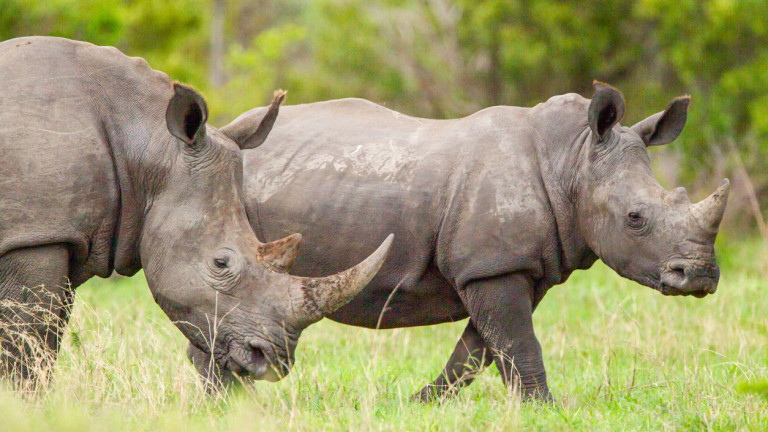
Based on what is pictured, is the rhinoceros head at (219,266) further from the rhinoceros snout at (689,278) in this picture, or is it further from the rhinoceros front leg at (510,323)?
the rhinoceros snout at (689,278)

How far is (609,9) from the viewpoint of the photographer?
1708 centimetres

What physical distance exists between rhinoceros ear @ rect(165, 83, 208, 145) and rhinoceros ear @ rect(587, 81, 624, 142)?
2.14 m

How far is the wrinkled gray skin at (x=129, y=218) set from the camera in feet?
16.4

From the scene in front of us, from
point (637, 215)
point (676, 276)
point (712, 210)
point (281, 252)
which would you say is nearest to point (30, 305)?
point (281, 252)

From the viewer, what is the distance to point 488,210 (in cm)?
571

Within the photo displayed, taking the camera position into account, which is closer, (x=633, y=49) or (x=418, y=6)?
(x=633, y=49)

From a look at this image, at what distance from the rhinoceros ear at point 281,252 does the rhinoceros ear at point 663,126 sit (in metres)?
2.28

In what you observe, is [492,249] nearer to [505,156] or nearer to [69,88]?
[505,156]

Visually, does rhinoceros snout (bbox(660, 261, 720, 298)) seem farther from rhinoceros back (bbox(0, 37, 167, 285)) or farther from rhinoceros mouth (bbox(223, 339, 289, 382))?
rhinoceros back (bbox(0, 37, 167, 285))

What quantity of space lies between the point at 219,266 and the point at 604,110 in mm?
2345

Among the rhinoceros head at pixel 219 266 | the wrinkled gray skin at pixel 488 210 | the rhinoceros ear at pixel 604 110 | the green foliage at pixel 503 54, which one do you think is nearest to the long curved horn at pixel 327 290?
the rhinoceros head at pixel 219 266

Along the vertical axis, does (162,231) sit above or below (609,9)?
below

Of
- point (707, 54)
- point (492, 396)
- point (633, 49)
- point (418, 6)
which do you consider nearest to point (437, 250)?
point (492, 396)

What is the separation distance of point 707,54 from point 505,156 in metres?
10.8
